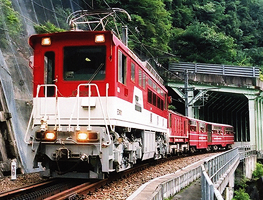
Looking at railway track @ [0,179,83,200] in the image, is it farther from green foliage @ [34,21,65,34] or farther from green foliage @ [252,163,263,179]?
green foliage @ [252,163,263,179]

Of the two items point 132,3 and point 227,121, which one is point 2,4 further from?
point 227,121

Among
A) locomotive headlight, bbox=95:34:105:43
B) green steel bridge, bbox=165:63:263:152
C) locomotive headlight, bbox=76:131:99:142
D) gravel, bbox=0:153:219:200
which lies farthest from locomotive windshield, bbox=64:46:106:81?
green steel bridge, bbox=165:63:263:152

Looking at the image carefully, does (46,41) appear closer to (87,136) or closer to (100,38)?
(100,38)

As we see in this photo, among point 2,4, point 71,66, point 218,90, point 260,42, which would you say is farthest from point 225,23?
point 71,66

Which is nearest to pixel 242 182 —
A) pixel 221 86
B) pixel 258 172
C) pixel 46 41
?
pixel 258 172

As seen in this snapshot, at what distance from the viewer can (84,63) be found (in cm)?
1007

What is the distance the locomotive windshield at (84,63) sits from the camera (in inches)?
394

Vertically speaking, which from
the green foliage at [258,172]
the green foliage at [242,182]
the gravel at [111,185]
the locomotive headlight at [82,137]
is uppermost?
the locomotive headlight at [82,137]

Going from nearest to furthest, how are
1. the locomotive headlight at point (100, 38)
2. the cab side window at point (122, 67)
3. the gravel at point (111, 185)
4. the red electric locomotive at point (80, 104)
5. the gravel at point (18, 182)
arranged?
the gravel at point (111, 185) < the red electric locomotive at point (80, 104) < the gravel at point (18, 182) < the locomotive headlight at point (100, 38) < the cab side window at point (122, 67)

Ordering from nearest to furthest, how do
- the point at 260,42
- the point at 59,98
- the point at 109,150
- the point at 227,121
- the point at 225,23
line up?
the point at 109,150
the point at 59,98
the point at 227,121
the point at 225,23
the point at 260,42

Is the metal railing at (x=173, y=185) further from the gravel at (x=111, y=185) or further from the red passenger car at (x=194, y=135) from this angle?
the red passenger car at (x=194, y=135)

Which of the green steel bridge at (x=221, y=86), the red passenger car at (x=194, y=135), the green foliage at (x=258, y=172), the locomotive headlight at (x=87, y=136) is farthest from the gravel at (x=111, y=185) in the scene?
the green steel bridge at (x=221, y=86)

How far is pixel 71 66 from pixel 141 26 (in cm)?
2476

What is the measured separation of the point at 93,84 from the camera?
32.1ft
